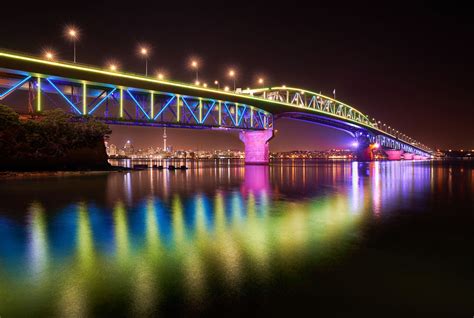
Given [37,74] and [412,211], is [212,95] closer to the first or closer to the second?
[37,74]

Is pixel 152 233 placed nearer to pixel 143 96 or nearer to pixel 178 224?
pixel 178 224

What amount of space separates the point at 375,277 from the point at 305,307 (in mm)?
1926

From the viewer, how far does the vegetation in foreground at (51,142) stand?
3549 cm

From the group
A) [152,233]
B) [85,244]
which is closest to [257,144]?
[152,233]

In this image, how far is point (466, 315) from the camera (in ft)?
15.8

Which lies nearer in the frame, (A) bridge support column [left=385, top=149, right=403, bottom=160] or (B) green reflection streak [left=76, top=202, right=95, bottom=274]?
(B) green reflection streak [left=76, top=202, right=95, bottom=274]

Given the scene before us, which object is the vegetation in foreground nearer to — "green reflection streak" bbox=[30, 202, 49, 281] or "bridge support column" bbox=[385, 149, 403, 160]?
"green reflection streak" bbox=[30, 202, 49, 281]

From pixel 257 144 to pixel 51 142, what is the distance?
44.6 m

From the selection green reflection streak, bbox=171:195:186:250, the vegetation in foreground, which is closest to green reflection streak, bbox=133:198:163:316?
green reflection streak, bbox=171:195:186:250

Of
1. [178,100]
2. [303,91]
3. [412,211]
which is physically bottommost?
[412,211]

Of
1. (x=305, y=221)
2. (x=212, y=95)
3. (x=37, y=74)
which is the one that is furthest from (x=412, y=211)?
(x=212, y=95)

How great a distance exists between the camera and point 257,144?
75.8 metres

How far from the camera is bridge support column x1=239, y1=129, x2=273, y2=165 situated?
245ft

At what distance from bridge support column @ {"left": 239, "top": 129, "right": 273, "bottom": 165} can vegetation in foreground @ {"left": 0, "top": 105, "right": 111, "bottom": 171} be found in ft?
118
